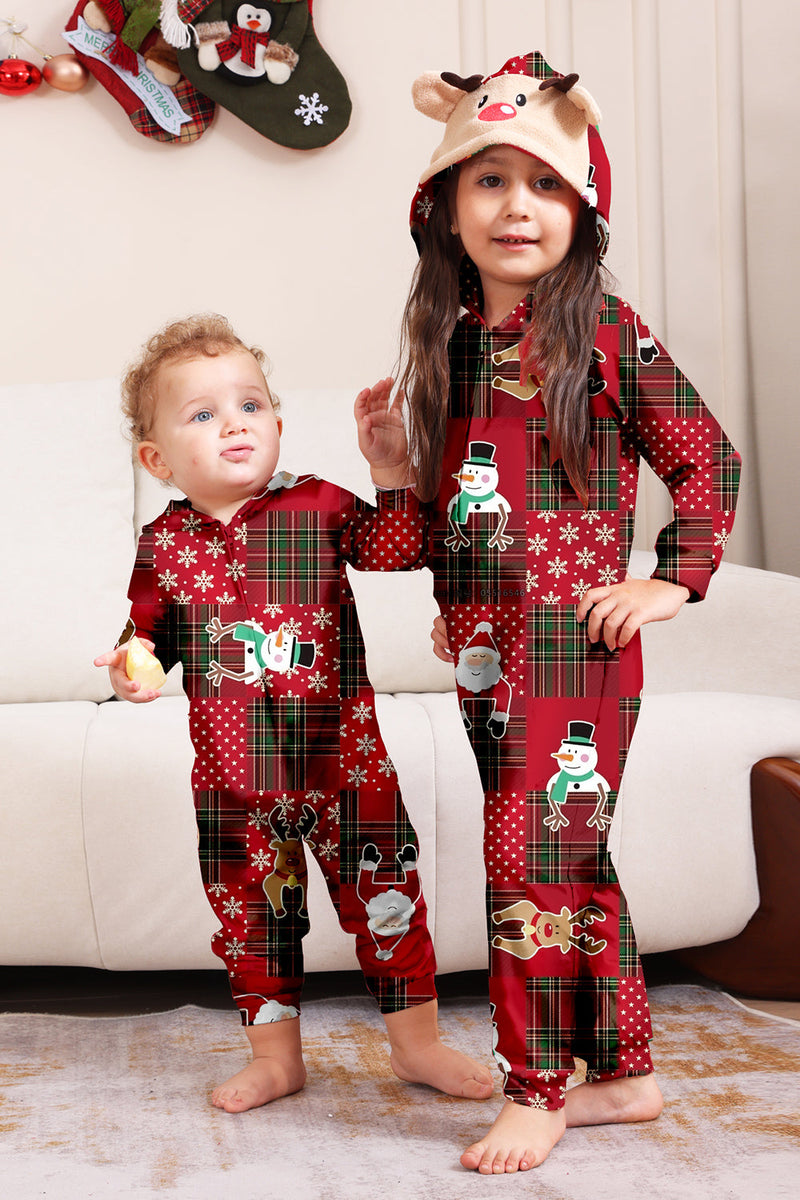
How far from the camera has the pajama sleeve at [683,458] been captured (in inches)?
38.2

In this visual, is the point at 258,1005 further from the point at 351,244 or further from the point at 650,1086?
the point at 351,244

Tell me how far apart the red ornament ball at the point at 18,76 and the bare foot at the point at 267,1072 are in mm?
1690

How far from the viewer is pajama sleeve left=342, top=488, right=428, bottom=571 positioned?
3.42 ft

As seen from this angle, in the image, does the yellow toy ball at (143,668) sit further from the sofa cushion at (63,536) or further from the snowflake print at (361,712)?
the sofa cushion at (63,536)

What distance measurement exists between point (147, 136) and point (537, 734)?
5.07 feet

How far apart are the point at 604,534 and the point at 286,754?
14.4 inches

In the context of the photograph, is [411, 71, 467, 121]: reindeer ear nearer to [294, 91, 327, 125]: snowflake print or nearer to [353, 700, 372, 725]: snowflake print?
[353, 700, 372, 725]: snowflake print

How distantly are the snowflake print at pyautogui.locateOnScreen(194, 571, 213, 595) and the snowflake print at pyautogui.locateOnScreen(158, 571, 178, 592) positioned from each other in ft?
0.07

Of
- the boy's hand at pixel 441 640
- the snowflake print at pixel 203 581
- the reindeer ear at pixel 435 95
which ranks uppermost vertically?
the reindeer ear at pixel 435 95

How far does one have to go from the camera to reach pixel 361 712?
1.08 m

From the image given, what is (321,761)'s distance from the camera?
42.0 inches

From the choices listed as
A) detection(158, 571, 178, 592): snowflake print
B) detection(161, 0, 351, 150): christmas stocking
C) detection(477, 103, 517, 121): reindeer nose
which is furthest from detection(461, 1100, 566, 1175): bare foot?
detection(161, 0, 351, 150): christmas stocking

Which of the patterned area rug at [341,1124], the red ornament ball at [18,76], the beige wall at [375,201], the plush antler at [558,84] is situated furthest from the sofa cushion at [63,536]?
the plush antler at [558,84]

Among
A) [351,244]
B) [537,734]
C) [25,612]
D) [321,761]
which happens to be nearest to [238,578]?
[321,761]
